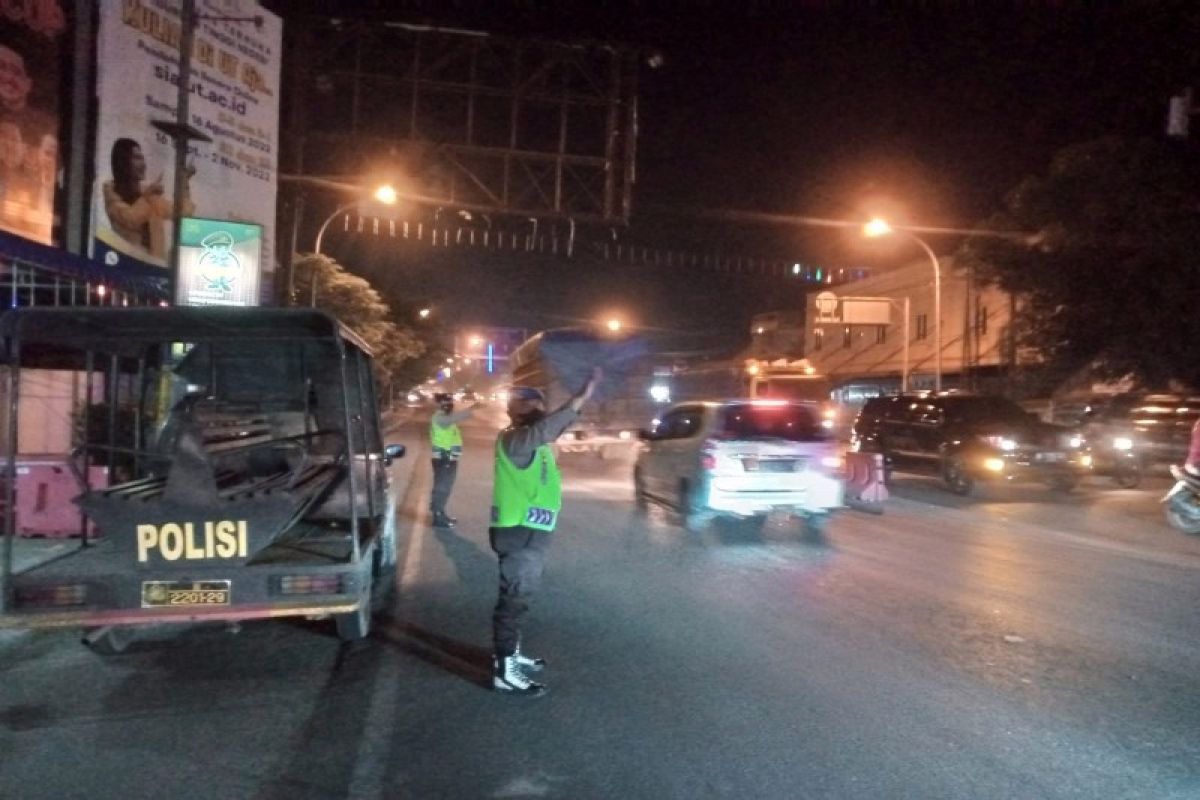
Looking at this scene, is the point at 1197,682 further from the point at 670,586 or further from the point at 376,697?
the point at 376,697

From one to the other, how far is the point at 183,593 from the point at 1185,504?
39.9 feet

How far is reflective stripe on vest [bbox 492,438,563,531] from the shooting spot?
19.8 feet

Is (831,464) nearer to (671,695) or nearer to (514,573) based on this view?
(671,695)

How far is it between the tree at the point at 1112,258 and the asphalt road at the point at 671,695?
16845mm

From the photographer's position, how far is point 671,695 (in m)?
6.14

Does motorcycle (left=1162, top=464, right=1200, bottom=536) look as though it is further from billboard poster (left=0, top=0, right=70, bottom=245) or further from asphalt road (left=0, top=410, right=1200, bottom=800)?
billboard poster (left=0, top=0, right=70, bottom=245)

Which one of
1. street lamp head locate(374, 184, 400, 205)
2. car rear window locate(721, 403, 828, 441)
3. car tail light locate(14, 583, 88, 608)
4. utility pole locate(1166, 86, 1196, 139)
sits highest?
utility pole locate(1166, 86, 1196, 139)

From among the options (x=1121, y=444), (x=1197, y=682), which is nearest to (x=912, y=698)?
(x=1197, y=682)

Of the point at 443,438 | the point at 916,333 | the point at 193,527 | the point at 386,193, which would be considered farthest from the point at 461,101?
the point at 916,333

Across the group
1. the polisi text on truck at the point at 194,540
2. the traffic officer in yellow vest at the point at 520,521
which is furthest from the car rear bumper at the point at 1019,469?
the polisi text on truck at the point at 194,540

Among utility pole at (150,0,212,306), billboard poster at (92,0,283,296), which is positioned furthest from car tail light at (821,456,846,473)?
billboard poster at (92,0,283,296)

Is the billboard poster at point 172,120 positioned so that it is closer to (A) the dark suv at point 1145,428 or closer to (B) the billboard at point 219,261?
(B) the billboard at point 219,261

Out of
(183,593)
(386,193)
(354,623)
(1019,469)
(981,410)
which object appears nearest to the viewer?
(183,593)

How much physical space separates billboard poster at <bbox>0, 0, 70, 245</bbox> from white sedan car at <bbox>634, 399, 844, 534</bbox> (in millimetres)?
10280
